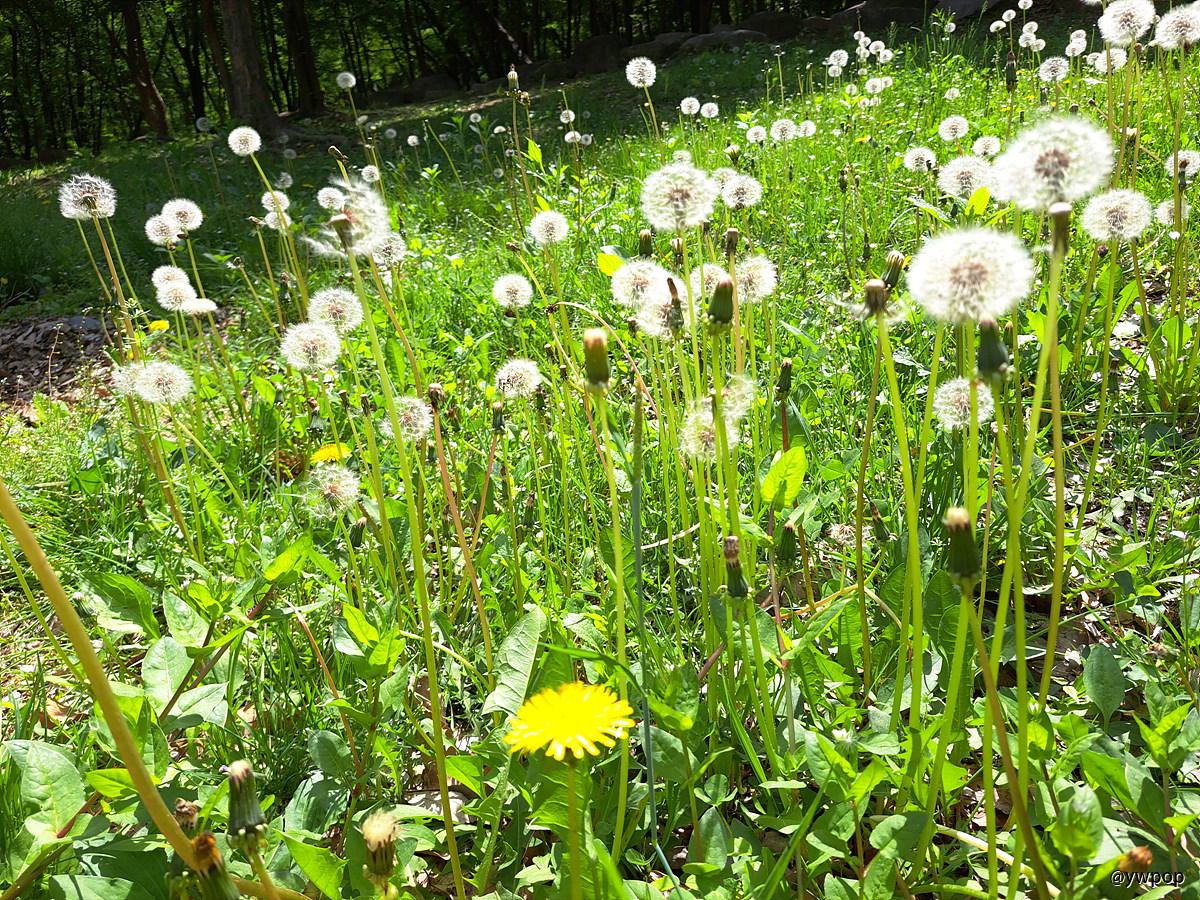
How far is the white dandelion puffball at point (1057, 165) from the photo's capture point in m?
0.70

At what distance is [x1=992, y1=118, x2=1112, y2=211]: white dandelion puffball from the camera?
70cm

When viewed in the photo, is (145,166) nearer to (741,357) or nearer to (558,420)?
(558,420)

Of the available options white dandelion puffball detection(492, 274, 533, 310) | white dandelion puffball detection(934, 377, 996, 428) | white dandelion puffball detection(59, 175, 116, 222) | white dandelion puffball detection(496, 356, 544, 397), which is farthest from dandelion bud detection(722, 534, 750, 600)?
white dandelion puffball detection(59, 175, 116, 222)

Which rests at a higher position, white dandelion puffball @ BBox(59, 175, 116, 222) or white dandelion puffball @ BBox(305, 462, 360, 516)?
white dandelion puffball @ BBox(59, 175, 116, 222)

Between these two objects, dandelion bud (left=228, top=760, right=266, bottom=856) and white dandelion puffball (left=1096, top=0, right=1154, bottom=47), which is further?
white dandelion puffball (left=1096, top=0, right=1154, bottom=47)

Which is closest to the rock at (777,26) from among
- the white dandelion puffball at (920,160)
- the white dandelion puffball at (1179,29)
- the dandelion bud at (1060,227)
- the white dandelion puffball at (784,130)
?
the white dandelion puffball at (784,130)

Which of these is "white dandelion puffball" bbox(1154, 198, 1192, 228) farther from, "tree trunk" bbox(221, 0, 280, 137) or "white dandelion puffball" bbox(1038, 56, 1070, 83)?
"tree trunk" bbox(221, 0, 280, 137)

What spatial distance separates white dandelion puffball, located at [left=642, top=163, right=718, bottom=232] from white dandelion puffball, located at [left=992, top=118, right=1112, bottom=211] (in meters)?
0.48

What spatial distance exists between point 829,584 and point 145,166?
10.1m

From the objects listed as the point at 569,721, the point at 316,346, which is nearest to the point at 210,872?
the point at 569,721

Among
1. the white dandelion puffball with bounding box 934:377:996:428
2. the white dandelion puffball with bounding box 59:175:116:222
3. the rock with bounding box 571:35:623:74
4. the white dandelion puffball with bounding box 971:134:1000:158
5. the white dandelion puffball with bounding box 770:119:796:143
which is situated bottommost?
the white dandelion puffball with bounding box 934:377:996:428

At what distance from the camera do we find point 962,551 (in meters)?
0.71

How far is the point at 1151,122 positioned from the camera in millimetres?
3611

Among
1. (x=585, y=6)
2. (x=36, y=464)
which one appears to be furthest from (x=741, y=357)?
(x=585, y=6)
